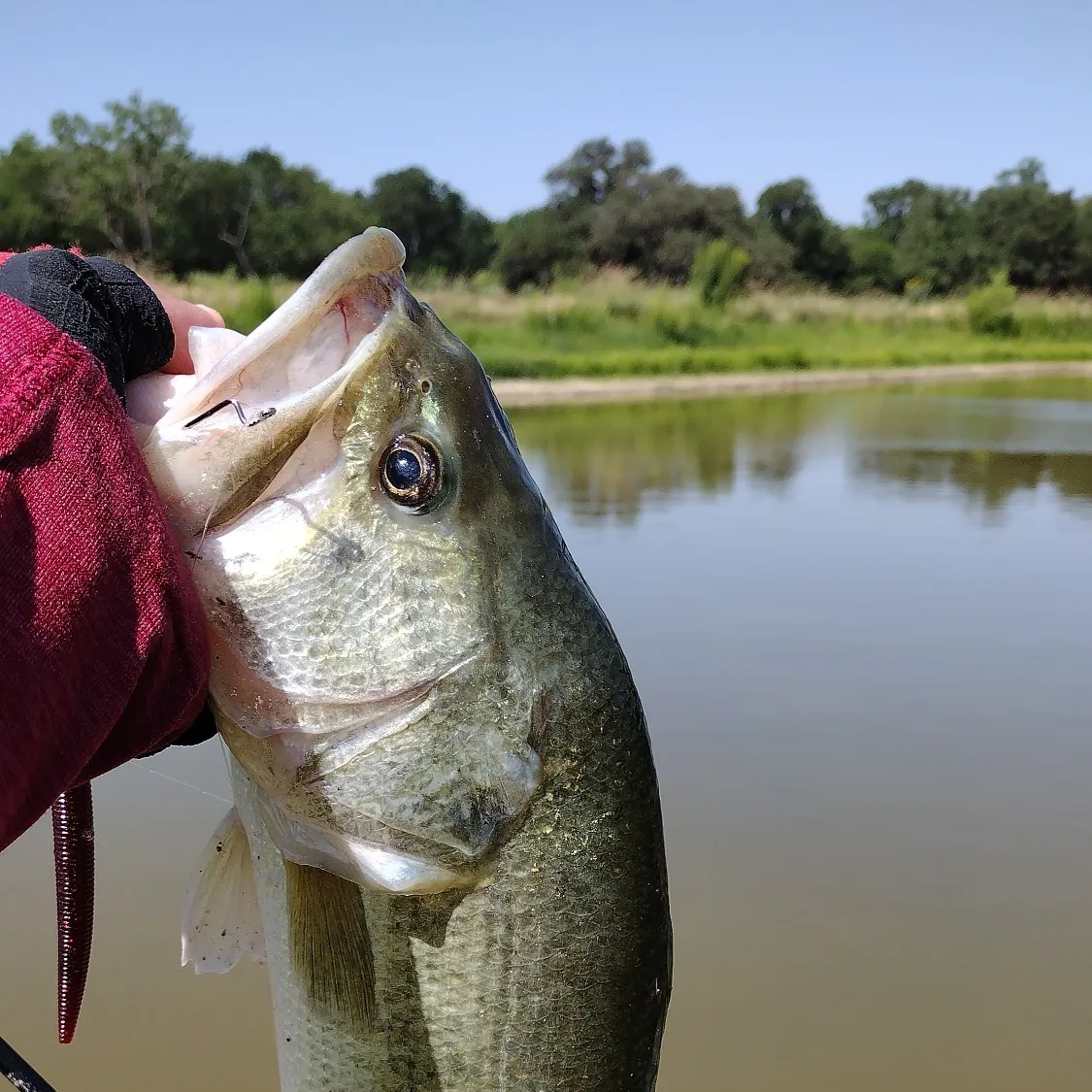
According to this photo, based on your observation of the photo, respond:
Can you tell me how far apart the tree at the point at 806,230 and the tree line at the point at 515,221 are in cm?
6

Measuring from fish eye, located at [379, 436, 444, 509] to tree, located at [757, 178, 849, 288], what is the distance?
44.7 metres

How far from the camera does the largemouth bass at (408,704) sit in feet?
3.96

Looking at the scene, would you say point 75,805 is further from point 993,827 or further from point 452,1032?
point 993,827

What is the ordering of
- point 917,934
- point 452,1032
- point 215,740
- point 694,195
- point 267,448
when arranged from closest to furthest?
point 267,448 → point 452,1032 → point 917,934 → point 215,740 → point 694,195

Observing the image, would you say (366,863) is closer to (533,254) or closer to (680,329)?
(680,329)

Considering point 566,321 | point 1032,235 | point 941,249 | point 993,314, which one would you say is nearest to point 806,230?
point 941,249

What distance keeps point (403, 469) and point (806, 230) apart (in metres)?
47.3

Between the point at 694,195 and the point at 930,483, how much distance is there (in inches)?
1340

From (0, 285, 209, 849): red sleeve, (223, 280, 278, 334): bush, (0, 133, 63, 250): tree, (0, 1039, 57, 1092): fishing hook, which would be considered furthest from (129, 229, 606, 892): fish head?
(0, 133, 63, 250): tree

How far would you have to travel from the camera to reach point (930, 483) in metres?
10.9

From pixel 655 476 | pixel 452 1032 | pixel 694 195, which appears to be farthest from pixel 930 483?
pixel 694 195

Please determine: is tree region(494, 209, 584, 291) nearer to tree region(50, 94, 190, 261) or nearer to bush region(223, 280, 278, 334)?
tree region(50, 94, 190, 261)

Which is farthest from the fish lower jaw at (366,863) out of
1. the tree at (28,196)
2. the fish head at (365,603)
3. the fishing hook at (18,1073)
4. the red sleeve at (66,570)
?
the tree at (28,196)

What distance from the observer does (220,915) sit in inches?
57.2
